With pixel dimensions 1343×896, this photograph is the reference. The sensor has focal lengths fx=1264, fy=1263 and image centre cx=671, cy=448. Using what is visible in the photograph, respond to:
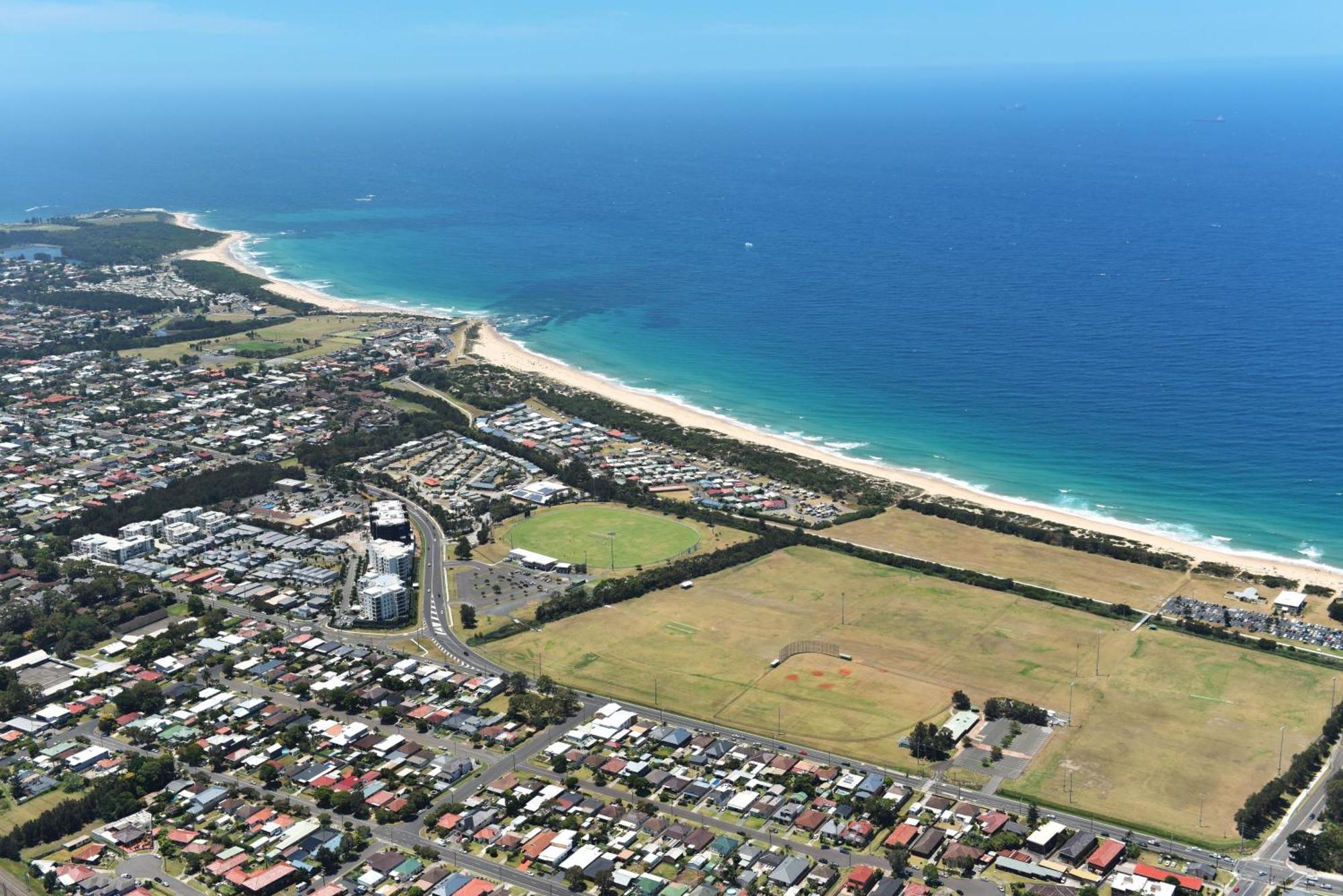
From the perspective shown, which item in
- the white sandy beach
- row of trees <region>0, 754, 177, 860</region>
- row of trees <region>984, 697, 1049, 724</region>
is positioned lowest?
row of trees <region>0, 754, 177, 860</region>

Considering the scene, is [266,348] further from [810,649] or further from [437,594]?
[810,649]

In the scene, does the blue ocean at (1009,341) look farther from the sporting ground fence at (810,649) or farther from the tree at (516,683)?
the tree at (516,683)

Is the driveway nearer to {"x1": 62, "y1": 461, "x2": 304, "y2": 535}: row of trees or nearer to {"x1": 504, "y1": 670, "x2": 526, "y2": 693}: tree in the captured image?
{"x1": 504, "y1": 670, "x2": 526, "y2": 693}: tree

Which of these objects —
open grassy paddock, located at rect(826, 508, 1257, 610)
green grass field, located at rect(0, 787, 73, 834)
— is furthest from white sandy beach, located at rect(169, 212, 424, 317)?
green grass field, located at rect(0, 787, 73, 834)

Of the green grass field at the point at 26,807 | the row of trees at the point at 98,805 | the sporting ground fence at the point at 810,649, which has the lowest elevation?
the green grass field at the point at 26,807

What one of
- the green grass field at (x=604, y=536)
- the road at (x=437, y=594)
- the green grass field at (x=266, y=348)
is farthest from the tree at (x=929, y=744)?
the green grass field at (x=266, y=348)
